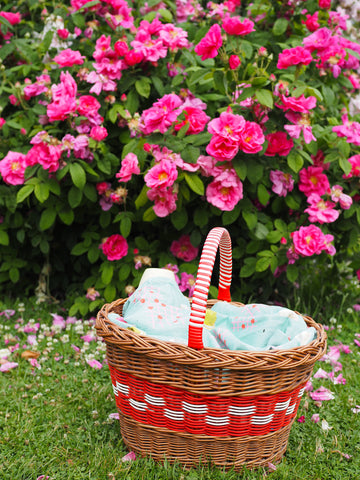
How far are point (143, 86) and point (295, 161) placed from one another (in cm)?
82

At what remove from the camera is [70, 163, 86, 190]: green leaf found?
226 centimetres

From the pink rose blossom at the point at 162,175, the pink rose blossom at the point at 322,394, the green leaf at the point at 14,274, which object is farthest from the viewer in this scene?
the green leaf at the point at 14,274

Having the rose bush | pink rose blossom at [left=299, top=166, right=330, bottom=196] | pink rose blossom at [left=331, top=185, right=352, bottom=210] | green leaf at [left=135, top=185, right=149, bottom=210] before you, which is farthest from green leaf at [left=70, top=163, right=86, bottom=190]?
pink rose blossom at [left=331, top=185, right=352, bottom=210]

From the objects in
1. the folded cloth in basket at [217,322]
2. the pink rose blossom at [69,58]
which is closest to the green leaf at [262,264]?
the folded cloth in basket at [217,322]

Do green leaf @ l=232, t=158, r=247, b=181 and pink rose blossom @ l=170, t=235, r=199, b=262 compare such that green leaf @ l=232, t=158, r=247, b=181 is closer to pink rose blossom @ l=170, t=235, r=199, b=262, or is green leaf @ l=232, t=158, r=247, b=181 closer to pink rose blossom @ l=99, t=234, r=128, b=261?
pink rose blossom @ l=170, t=235, r=199, b=262

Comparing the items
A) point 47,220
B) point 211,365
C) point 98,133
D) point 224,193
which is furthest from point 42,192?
point 211,365

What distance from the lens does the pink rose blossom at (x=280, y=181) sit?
2363 mm

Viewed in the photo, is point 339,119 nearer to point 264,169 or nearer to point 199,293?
point 264,169

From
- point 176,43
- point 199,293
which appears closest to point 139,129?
point 176,43

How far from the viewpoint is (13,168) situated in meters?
2.43

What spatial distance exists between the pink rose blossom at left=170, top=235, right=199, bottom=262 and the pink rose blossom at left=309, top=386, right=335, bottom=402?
2.99 feet

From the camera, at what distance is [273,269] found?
237cm

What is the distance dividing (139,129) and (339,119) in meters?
1.20

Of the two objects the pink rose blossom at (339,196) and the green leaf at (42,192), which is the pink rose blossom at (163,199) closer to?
the green leaf at (42,192)
